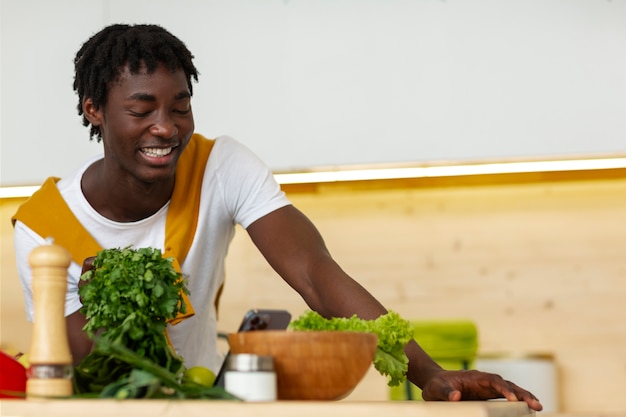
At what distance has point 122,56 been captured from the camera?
164 cm

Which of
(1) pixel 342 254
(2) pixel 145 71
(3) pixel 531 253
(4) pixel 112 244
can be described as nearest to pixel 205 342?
(4) pixel 112 244

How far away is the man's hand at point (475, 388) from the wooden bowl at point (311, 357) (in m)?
0.22

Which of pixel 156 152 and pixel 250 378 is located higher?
pixel 156 152

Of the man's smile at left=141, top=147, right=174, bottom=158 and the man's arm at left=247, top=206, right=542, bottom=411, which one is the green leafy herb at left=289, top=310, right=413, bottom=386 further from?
the man's smile at left=141, top=147, right=174, bottom=158

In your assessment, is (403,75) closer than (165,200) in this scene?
No

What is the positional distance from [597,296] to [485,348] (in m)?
0.33

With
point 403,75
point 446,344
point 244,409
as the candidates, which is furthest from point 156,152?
point 446,344

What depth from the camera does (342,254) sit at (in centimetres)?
280

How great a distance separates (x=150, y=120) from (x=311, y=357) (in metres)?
0.68

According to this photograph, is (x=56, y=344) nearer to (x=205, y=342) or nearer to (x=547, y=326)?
(x=205, y=342)

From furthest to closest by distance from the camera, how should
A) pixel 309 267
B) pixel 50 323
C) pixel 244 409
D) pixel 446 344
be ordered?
1. pixel 446 344
2. pixel 309 267
3. pixel 50 323
4. pixel 244 409

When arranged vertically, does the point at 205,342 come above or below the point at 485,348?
above

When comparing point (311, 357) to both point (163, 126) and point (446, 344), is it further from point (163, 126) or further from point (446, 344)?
point (446, 344)

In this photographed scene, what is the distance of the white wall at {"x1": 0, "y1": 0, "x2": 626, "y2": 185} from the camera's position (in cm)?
238
